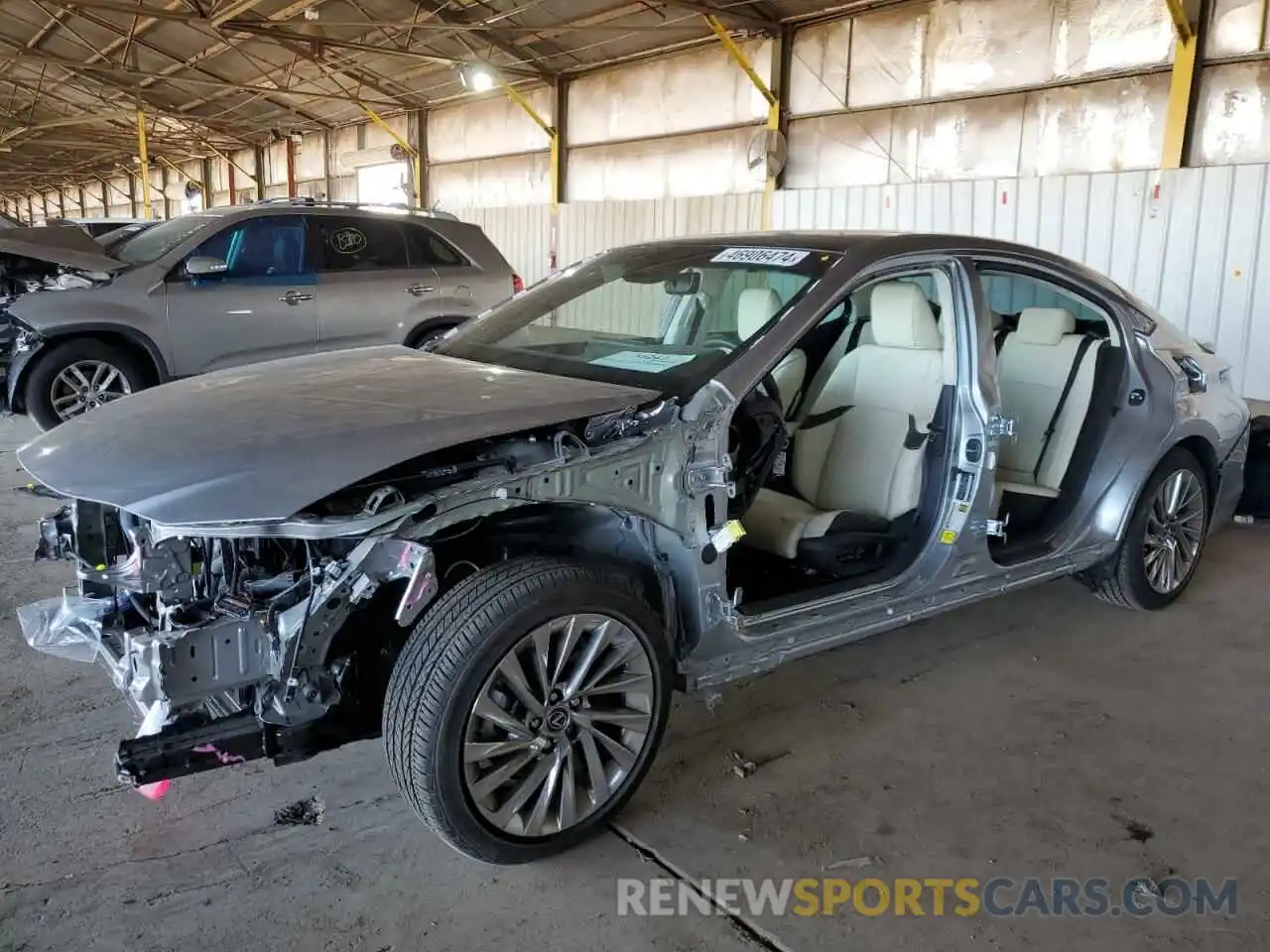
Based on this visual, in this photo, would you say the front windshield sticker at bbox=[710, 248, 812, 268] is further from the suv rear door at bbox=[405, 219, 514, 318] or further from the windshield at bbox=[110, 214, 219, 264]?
the windshield at bbox=[110, 214, 219, 264]

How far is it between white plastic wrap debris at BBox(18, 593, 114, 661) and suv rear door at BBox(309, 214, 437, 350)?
17.1 feet

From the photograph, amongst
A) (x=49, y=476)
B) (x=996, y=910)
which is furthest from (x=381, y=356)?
(x=996, y=910)

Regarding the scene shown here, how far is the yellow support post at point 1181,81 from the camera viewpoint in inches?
301

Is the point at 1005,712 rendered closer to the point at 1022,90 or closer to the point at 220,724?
the point at 220,724

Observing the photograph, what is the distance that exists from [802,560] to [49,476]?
7.11 feet

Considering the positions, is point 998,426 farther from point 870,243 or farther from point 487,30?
point 487,30

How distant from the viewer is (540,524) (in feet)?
8.51

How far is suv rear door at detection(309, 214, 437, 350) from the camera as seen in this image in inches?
297

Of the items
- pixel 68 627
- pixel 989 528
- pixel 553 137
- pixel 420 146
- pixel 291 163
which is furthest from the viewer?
pixel 291 163

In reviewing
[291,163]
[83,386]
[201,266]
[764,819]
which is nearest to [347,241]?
[201,266]

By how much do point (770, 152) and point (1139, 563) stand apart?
8143mm

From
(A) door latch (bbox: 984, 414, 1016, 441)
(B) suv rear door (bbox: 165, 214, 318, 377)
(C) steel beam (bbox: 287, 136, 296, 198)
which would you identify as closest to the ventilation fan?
(B) suv rear door (bbox: 165, 214, 318, 377)

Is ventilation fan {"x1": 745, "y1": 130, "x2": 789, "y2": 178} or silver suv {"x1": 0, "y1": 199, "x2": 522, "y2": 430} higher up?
ventilation fan {"x1": 745, "y1": 130, "x2": 789, "y2": 178}

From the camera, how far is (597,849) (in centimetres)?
247
